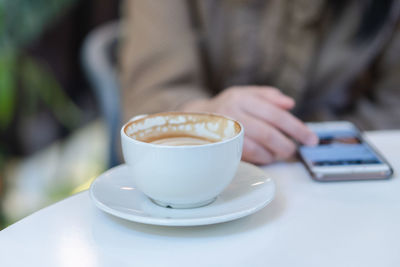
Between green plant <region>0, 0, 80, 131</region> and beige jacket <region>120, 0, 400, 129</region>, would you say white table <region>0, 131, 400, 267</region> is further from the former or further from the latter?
green plant <region>0, 0, 80, 131</region>

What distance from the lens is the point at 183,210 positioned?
1.26 feet

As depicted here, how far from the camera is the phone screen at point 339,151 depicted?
19.5 inches

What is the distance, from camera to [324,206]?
0.42 m

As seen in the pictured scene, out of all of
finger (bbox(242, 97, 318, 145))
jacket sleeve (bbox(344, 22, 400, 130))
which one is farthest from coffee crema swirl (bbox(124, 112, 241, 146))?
jacket sleeve (bbox(344, 22, 400, 130))

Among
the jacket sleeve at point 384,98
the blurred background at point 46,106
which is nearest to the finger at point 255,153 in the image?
the jacket sleeve at point 384,98

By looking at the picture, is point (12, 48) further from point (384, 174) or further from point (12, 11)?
point (384, 174)

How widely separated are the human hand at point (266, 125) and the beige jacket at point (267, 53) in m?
0.29

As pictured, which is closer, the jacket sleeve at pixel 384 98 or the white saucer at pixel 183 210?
the white saucer at pixel 183 210

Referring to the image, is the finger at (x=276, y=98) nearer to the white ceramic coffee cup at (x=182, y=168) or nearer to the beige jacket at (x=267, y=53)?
the white ceramic coffee cup at (x=182, y=168)

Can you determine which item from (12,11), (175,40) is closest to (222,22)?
(175,40)

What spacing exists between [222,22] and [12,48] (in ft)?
2.79

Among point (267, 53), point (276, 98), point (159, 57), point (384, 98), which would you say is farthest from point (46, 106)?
point (276, 98)

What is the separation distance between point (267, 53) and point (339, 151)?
1.34 ft

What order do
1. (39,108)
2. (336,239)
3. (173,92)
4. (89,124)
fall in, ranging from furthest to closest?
(89,124), (39,108), (173,92), (336,239)
